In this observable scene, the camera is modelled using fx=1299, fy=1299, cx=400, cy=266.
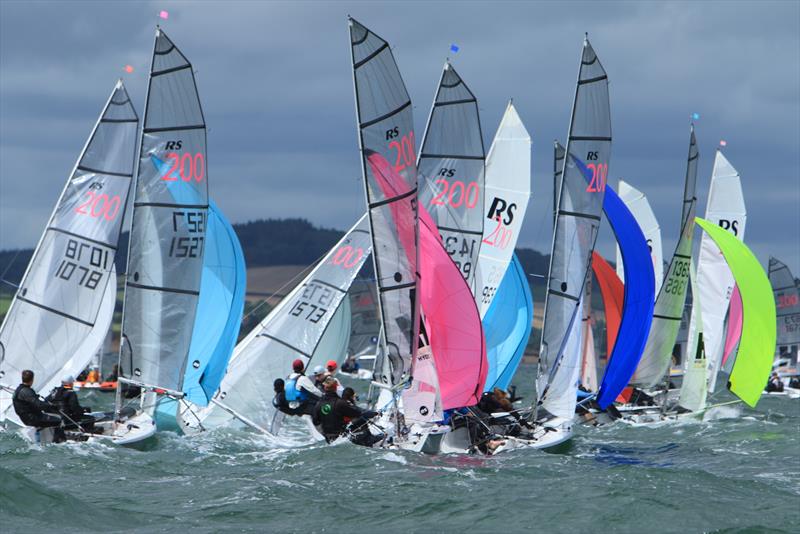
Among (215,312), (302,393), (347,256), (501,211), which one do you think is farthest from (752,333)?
(302,393)

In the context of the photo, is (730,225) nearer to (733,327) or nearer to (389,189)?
(733,327)

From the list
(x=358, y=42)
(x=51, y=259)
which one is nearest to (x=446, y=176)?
(x=358, y=42)

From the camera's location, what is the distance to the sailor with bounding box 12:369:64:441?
16062 mm

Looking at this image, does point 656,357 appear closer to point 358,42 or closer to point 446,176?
point 446,176

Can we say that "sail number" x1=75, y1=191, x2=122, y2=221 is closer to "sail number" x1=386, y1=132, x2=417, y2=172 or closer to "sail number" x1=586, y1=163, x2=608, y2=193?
"sail number" x1=386, y1=132, x2=417, y2=172

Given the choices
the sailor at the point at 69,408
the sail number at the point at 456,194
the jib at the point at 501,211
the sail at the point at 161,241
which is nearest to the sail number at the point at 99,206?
the sail at the point at 161,241

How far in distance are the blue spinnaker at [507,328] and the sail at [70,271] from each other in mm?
Answer: 6649

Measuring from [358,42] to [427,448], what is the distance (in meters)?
5.04

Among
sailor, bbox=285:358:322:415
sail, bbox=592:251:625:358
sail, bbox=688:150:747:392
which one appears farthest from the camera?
sail, bbox=688:150:747:392

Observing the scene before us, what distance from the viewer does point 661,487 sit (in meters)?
14.3

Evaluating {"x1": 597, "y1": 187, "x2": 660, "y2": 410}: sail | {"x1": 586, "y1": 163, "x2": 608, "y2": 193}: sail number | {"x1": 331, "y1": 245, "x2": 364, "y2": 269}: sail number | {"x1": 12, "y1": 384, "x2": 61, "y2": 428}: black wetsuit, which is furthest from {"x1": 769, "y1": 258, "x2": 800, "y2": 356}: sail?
{"x1": 12, "y1": 384, "x2": 61, "y2": 428}: black wetsuit

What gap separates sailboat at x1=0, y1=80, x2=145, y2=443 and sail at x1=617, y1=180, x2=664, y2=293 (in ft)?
44.3

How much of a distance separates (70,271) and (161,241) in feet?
4.90

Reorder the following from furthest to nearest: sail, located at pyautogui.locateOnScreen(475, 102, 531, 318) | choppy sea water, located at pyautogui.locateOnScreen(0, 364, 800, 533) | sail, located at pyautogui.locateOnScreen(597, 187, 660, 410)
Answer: sail, located at pyautogui.locateOnScreen(475, 102, 531, 318), sail, located at pyautogui.locateOnScreen(597, 187, 660, 410), choppy sea water, located at pyautogui.locateOnScreen(0, 364, 800, 533)
